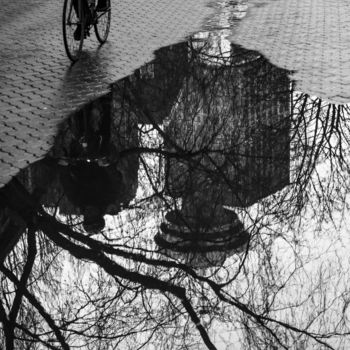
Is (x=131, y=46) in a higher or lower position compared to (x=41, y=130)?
higher

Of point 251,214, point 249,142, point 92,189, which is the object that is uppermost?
point 249,142

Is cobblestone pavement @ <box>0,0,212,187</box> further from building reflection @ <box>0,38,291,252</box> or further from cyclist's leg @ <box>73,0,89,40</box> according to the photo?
cyclist's leg @ <box>73,0,89,40</box>

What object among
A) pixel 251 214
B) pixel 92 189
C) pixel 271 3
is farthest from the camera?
pixel 271 3

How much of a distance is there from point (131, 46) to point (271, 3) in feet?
19.4

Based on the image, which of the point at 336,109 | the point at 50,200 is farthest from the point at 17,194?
the point at 336,109

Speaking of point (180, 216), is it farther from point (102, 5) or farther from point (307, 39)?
point (307, 39)

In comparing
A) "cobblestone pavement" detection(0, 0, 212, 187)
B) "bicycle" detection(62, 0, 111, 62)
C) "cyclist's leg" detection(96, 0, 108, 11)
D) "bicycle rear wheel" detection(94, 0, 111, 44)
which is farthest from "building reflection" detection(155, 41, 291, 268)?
"bicycle rear wheel" detection(94, 0, 111, 44)

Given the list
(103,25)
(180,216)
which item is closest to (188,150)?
(180,216)

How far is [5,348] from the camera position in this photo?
17.1ft

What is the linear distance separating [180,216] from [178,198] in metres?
0.43

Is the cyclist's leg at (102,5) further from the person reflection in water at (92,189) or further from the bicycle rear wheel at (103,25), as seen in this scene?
the person reflection in water at (92,189)

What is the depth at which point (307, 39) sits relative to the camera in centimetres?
1465

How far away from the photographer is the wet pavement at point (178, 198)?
5.61 metres

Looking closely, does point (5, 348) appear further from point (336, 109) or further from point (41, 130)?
point (336, 109)
